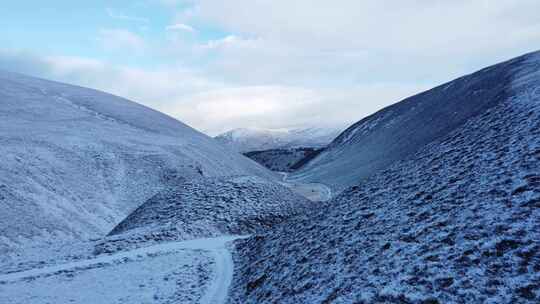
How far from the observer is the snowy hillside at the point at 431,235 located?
280 inches

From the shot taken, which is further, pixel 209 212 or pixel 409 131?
pixel 409 131

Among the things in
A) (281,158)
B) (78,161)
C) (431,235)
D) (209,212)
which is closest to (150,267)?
(209,212)

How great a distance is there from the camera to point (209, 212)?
2131 centimetres

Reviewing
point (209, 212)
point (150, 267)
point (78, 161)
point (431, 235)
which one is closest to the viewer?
point (431, 235)

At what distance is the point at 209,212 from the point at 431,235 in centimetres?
1405

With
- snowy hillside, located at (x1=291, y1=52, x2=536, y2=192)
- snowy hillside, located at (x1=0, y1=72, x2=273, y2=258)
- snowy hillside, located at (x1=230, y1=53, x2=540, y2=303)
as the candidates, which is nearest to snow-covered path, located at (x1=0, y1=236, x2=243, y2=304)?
snowy hillside, located at (x1=230, y1=53, x2=540, y2=303)

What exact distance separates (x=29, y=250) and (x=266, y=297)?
12772mm

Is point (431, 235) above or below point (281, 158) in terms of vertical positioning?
above

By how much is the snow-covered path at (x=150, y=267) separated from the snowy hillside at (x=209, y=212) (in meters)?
1.06

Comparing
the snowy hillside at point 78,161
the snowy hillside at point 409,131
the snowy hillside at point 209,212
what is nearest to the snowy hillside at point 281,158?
the snowy hillside at point 409,131

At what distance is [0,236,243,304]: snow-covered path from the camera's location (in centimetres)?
1219

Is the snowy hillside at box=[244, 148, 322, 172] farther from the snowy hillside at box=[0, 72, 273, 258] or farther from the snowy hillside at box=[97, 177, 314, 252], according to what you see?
the snowy hillside at box=[97, 177, 314, 252]

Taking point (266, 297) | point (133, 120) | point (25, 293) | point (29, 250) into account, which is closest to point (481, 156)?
point (266, 297)

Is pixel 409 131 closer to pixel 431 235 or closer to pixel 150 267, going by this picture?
pixel 150 267
